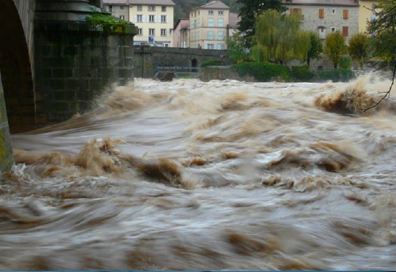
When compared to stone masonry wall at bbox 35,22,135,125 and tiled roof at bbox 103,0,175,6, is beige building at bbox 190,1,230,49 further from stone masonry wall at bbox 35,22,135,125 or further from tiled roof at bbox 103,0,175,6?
stone masonry wall at bbox 35,22,135,125

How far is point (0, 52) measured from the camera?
1121 cm

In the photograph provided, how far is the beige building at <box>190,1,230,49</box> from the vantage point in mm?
67875

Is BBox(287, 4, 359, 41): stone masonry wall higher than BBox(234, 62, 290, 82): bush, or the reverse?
BBox(287, 4, 359, 41): stone masonry wall

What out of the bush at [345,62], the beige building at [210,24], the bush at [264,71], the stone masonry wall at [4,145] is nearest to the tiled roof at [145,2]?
the beige building at [210,24]

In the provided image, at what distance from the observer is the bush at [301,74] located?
3791cm

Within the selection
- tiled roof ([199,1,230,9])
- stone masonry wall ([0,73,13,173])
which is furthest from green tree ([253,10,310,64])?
stone masonry wall ([0,73,13,173])

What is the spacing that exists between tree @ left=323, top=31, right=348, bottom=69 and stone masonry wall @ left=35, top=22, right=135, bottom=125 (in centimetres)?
3441

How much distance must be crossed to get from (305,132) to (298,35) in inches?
1311

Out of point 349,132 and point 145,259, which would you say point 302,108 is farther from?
point 145,259

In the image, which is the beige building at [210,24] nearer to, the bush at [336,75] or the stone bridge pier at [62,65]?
the bush at [336,75]

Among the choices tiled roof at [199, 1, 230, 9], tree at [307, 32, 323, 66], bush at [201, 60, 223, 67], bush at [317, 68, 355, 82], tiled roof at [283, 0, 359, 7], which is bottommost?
bush at [317, 68, 355, 82]

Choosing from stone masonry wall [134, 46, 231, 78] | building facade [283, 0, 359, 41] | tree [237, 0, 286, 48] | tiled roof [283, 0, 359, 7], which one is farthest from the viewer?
building facade [283, 0, 359, 41]

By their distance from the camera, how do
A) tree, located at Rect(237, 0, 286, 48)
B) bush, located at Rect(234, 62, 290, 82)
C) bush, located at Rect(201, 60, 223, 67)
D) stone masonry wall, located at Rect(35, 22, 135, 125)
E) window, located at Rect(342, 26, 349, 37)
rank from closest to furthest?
stone masonry wall, located at Rect(35, 22, 135, 125) → bush, located at Rect(234, 62, 290, 82) → tree, located at Rect(237, 0, 286, 48) → bush, located at Rect(201, 60, 223, 67) → window, located at Rect(342, 26, 349, 37)

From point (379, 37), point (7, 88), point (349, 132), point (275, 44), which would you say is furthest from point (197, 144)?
point (275, 44)
